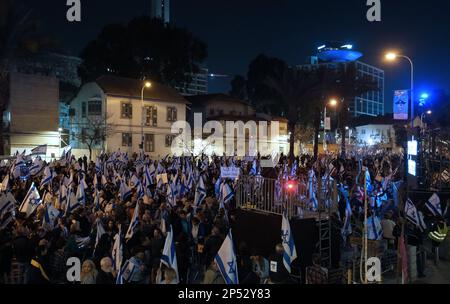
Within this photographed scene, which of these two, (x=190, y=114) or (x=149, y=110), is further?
(x=190, y=114)

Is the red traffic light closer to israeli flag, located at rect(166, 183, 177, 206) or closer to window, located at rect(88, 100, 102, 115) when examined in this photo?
israeli flag, located at rect(166, 183, 177, 206)

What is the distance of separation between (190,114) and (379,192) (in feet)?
129

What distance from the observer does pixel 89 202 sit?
15023mm

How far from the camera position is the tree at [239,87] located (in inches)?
2945

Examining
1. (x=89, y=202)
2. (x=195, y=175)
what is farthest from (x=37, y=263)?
(x=195, y=175)

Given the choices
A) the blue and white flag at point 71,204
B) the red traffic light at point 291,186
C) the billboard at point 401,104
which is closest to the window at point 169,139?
the billboard at point 401,104

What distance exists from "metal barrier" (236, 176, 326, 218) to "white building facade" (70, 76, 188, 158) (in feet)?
102

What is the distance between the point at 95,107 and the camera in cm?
4391

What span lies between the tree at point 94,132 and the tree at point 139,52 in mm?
14071

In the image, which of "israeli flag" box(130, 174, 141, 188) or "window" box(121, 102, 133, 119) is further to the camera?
"window" box(121, 102, 133, 119)

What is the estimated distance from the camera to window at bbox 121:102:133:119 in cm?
4416

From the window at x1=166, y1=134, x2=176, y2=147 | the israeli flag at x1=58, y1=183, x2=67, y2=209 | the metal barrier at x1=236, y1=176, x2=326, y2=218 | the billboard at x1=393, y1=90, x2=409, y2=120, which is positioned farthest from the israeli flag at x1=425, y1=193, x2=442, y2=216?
the window at x1=166, y1=134, x2=176, y2=147

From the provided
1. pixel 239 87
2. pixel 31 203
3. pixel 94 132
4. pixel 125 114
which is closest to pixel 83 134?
pixel 94 132
